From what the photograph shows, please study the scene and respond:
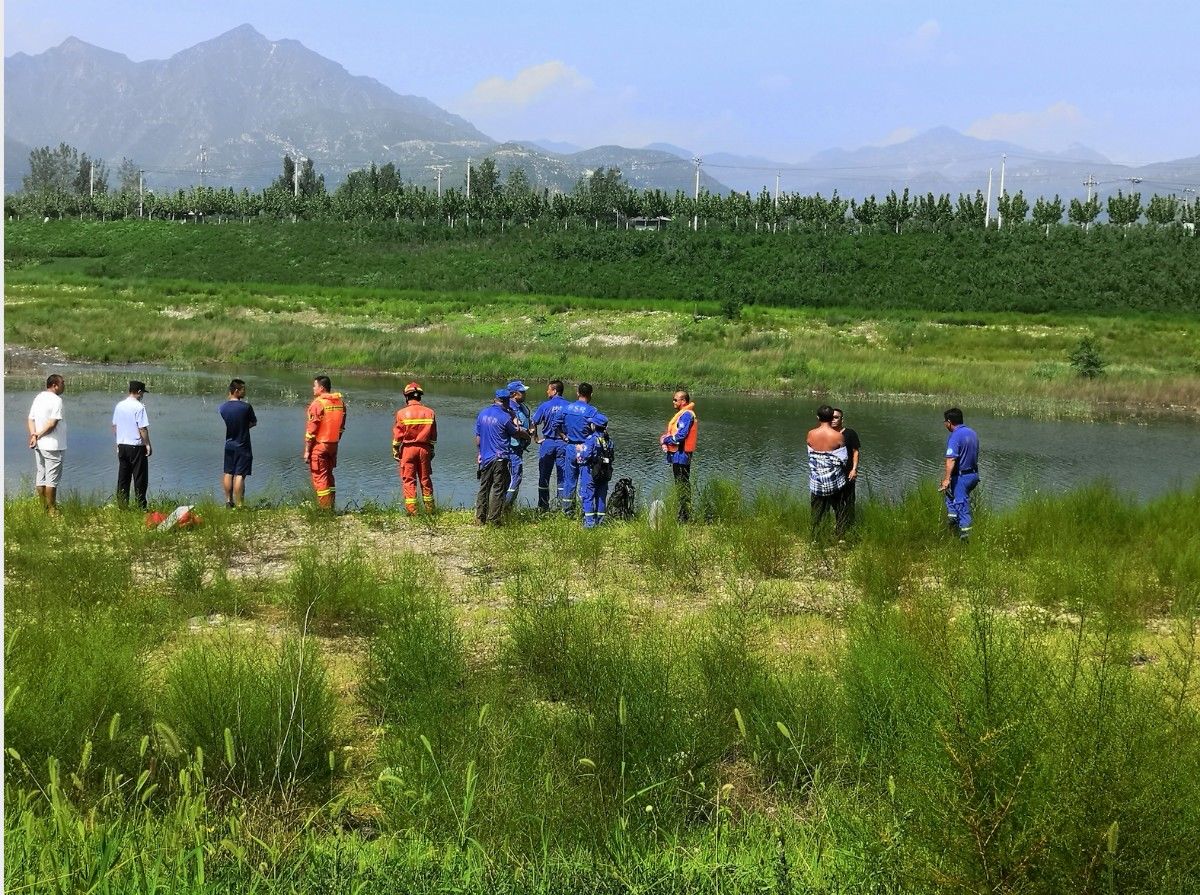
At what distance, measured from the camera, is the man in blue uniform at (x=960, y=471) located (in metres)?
12.0

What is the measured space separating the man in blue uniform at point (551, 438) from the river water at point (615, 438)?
231cm

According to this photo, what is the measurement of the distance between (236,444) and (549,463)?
12.8 ft

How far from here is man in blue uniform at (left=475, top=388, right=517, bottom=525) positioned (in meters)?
12.8

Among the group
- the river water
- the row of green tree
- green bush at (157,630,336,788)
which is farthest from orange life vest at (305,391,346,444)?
the row of green tree

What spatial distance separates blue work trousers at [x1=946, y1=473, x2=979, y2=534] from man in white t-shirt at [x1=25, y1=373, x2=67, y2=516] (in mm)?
10157

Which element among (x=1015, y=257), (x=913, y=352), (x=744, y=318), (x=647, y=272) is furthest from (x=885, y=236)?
(x=913, y=352)

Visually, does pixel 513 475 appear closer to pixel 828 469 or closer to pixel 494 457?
pixel 494 457

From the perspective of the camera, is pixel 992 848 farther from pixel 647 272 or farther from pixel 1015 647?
pixel 647 272

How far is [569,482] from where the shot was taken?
543 inches

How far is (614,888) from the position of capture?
382 cm

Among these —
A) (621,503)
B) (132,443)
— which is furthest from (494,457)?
(132,443)

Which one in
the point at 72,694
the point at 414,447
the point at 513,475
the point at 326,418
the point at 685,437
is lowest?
A: the point at 72,694

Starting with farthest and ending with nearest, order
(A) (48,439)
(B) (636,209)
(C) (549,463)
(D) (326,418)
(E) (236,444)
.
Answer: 1. (B) (636,209)
2. (C) (549,463)
3. (E) (236,444)
4. (D) (326,418)
5. (A) (48,439)

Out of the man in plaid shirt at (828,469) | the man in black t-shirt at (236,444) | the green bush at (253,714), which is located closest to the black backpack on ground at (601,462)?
the man in plaid shirt at (828,469)
